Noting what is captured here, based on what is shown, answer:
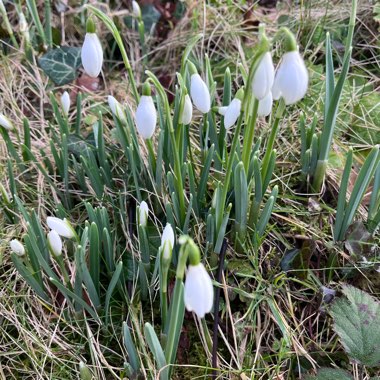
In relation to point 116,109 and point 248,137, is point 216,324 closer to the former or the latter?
point 248,137

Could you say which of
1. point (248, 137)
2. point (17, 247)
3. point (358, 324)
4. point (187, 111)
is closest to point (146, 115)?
point (187, 111)

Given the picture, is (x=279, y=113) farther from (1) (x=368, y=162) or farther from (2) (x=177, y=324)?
(2) (x=177, y=324)

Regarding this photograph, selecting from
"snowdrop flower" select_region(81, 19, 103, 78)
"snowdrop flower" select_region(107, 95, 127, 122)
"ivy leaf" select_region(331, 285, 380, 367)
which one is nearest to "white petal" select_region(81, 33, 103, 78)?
"snowdrop flower" select_region(81, 19, 103, 78)

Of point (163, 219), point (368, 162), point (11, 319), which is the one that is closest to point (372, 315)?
point (368, 162)

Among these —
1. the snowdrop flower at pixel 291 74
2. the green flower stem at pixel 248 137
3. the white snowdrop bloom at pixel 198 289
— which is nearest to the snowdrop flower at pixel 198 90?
the green flower stem at pixel 248 137

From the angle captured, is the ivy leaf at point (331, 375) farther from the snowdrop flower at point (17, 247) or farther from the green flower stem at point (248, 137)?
the snowdrop flower at point (17, 247)

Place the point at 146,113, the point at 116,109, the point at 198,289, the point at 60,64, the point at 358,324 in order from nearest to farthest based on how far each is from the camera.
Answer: the point at 198,289 → the point at 146,113 → the point at 358,324 → the point at 116,109 → the point at 60,64
